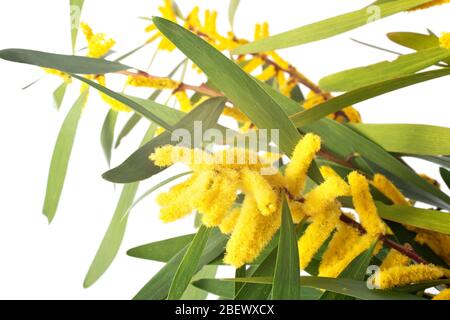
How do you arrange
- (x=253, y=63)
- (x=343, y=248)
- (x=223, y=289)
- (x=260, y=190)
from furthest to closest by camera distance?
(x=253, y=63), (x=223, y=289), (x=343, y=248), (x=260, y=190)

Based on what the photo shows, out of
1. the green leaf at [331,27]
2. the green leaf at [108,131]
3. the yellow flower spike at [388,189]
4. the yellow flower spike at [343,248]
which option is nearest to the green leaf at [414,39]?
the green leaf at [331,27]

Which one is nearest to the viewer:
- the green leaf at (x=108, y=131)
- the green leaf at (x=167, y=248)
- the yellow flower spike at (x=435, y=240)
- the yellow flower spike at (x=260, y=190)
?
the yellow flower spike at (x=260, y=190)

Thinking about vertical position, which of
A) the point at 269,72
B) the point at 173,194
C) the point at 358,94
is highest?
the point at 269,72

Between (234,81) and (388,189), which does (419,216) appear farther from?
(234,81)

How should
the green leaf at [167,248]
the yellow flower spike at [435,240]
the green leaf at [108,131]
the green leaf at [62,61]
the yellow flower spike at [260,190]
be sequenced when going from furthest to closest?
the green leaf at [108,131]
the green leaf at [167,248]
the yellow flower spike at [435,240]
the green leaf at [62,61]
the yellow flower spike at [260,190]

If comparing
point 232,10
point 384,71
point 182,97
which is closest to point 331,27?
point 384,71

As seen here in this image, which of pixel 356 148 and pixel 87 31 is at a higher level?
pixel 87 31

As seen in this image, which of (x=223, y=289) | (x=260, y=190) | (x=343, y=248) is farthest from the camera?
(x=223, y=289)

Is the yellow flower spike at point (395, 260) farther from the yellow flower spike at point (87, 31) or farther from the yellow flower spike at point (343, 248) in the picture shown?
the yellow flower spike at point (87, 31)

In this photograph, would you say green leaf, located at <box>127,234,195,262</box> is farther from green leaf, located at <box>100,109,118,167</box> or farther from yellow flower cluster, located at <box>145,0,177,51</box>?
yellow flower cluster, located at <box>145,0,177,51</box>
